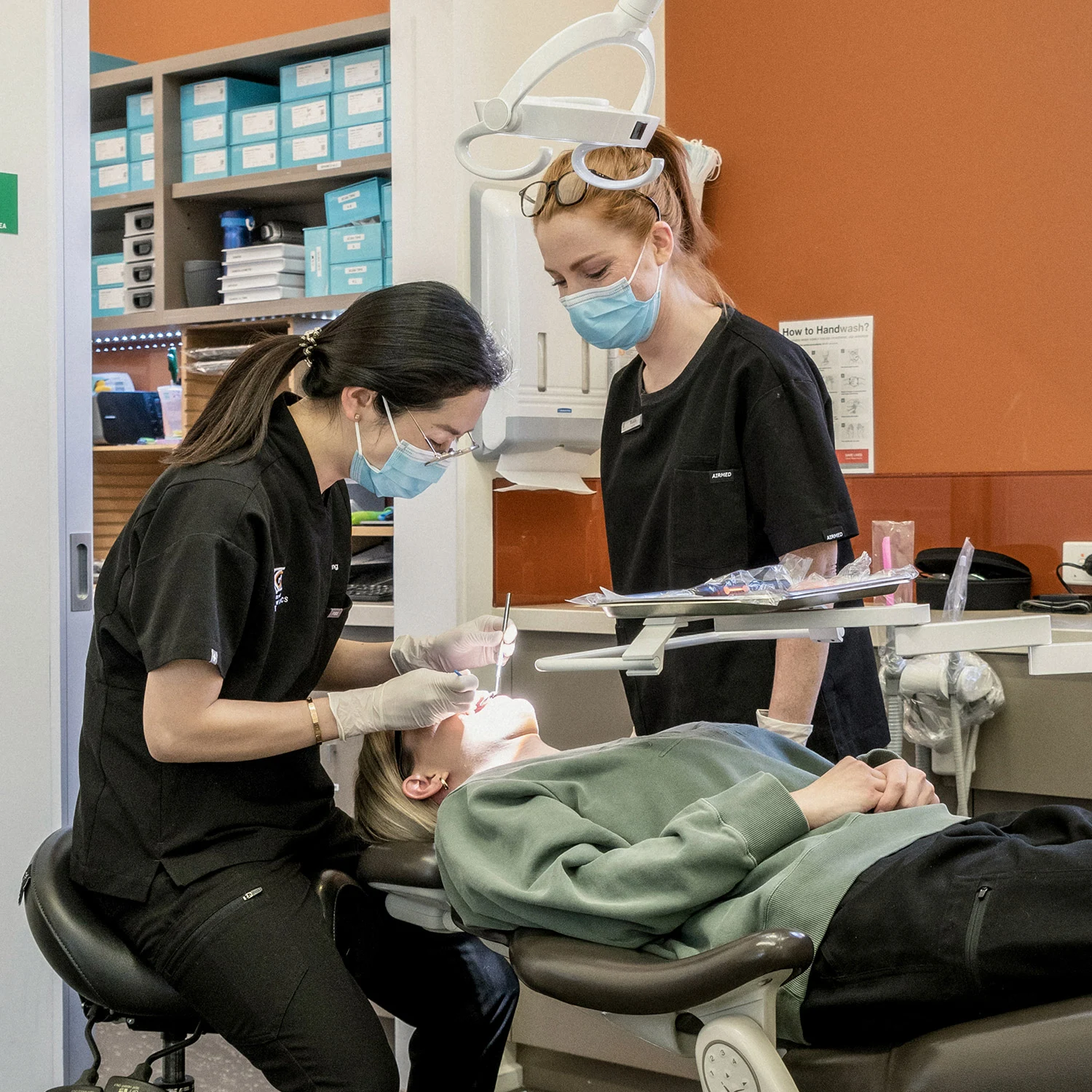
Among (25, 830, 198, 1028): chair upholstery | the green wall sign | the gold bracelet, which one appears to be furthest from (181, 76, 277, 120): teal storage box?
(25, 830, 198, 1028): chair upholstery

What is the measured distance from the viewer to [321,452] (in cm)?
168

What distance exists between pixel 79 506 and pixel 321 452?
32.6 inches

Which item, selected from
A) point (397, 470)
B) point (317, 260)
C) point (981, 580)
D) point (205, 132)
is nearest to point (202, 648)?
point (397, 470)

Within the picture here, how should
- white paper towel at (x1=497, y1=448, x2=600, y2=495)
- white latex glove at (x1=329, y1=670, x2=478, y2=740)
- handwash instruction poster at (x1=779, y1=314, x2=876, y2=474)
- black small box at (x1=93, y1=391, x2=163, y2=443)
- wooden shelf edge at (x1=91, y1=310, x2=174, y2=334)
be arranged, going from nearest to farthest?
1. white latex glove at (x1=329, y1=670, x2=478, y2=740)
2. white paper towel at (x1=497, y1=448, x2=600, y2=495)
3. handwash instruction poster at (x1=779, y1=314, x2=876, y2=474)
4. wooden shelf edge at (x1=91, y1=310, x2=174, y2=334)
5. black small box at (x1=93, y1=391, x2=163, y2=443)

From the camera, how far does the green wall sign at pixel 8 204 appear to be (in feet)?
7.27

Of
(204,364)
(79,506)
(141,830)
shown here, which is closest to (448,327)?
(141,830)

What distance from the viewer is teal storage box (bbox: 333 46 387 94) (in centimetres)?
339

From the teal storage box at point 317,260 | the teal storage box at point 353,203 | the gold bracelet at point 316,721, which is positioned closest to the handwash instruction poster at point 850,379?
the teal storage box at point 353,203

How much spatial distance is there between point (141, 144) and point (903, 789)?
3.35 m

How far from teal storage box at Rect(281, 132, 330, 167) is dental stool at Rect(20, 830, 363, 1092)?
246 centimetres

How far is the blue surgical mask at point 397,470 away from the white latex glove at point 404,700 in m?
0.28

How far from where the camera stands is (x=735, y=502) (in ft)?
6.03

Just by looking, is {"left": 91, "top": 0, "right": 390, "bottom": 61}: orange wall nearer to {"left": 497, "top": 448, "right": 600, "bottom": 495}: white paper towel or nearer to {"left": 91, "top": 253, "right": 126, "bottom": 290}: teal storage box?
{"left": 91, "top": 253, "right": 126, "bottom": 290}: teal storage box

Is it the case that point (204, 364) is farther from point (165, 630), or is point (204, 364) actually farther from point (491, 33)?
point (165, 630)
